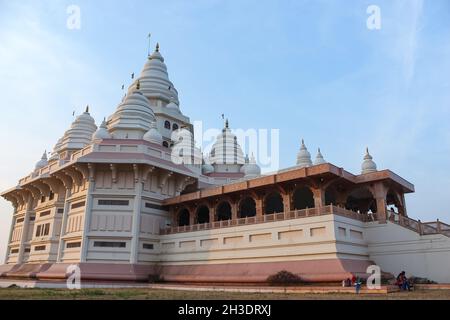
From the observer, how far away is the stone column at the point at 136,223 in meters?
28.2

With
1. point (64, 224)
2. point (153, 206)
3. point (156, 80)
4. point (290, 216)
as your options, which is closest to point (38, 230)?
point (64, 224)

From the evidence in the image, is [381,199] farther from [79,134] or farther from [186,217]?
[79,134]

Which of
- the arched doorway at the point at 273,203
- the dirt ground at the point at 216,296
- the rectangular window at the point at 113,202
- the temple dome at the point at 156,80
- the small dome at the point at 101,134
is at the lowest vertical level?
the dirt ground at the point at 216,296

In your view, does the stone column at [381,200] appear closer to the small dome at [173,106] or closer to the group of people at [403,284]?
the group of people at [403,284]

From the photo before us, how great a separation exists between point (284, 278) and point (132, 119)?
21.6 m

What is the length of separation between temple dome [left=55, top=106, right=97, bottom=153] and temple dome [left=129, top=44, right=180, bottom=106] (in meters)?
6.46

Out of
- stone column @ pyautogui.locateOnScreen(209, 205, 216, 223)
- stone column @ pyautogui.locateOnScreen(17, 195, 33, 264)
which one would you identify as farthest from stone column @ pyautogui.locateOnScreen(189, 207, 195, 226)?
stone column @ pyautogui.locateOnScreen(17, 195, 33, 264)

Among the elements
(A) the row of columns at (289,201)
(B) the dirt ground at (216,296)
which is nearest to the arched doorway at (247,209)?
(A) the row of columns at (289,201)

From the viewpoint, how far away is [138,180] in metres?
29.8

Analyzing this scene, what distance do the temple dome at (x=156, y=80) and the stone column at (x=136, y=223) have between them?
16587mm

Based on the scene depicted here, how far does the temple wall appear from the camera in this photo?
20734 mm
